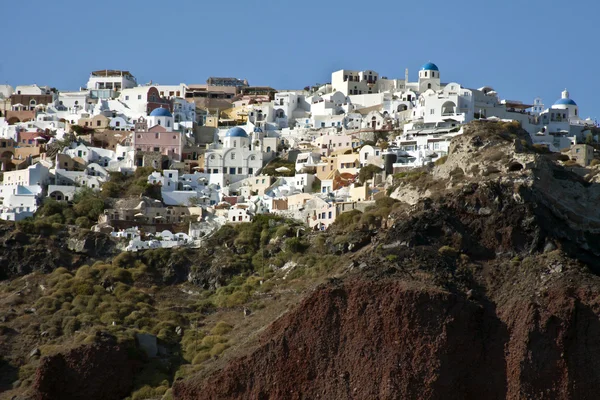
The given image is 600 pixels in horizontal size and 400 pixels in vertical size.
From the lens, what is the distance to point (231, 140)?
349 feet

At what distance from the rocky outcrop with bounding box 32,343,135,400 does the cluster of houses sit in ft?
50.6

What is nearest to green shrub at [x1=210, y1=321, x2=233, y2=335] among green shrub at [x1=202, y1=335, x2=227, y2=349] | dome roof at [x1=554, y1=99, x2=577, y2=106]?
green shrub at [x1=202, y1=335, x2=227, y2=349]

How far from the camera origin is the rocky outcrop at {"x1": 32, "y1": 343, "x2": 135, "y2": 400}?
70.1 m

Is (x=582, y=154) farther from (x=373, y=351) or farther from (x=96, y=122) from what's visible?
(x=96, y=122)

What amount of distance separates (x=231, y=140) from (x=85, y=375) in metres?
37.8

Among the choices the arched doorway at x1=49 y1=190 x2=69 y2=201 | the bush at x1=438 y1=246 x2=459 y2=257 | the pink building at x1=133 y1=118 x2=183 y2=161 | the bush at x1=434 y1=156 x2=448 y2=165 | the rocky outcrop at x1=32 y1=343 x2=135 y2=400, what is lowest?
the rocky outcrop at x1=32 y1=343 x2=135 y2=400

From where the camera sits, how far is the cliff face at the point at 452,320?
207ft

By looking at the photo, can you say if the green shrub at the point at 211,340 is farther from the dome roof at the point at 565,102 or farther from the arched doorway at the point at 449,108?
the dome roof at the point at 565,102

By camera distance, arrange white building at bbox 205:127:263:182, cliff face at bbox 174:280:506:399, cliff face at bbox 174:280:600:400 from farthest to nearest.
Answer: white building at bbox 205:127:263:182
cliff face at bbox 174:280:506:399
cliff face at bbox 174:280:600:400

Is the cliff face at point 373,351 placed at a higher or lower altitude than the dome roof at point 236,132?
lower

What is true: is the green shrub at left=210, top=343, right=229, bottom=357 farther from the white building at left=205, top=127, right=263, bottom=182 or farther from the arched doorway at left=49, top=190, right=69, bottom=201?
the white building at left=205, top=127, right=263, bottom=182

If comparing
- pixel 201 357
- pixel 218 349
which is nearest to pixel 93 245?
pixel 201 357

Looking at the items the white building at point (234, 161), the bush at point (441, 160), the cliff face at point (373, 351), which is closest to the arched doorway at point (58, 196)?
the white building at point (234, 161)

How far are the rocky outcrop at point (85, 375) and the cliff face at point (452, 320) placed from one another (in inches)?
195
